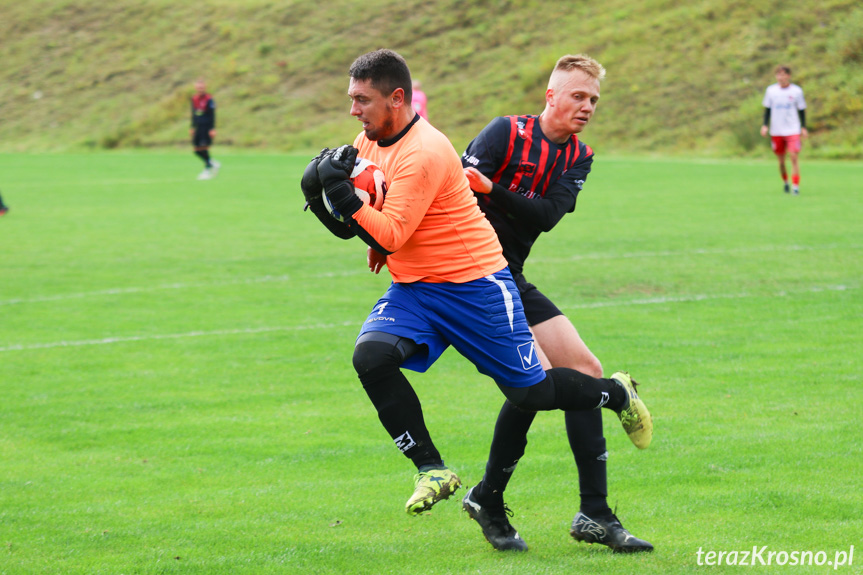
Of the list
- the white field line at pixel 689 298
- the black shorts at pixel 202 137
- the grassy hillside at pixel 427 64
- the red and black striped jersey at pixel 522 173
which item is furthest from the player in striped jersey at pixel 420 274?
the grassy hillside at pixel 427 64

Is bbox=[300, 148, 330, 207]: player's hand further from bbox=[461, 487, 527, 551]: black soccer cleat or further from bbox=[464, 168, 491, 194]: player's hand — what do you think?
bbox=[461, 487, 527, 551]: black soccer cleat

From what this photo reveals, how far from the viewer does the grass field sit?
4.36 m

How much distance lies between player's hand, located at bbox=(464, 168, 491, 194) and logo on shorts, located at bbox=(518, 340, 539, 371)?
749 mm

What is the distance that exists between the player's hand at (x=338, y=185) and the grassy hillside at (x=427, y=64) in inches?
1081

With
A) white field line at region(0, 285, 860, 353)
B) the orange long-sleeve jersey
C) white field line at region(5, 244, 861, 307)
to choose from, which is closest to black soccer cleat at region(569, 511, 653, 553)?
the orange long-sleeve jersey

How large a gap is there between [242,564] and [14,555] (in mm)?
969

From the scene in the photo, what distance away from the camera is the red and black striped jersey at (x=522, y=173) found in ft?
15.5

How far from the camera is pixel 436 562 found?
13.6ft

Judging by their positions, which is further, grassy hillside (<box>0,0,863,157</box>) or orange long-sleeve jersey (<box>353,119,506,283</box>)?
grassy hillside (<box>0,0,863,157</box>)

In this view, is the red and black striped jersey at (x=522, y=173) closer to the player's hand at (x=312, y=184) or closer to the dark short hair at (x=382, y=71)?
the dark short hair at (x=382, y=71)

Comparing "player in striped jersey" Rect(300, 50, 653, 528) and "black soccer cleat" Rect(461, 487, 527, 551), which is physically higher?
"player in striped jersey" Rect(300, 50, 653, 528)

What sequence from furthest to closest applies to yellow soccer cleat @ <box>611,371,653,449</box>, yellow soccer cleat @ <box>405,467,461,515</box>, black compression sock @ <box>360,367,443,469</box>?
yellow soccer cleat @ <box>611,371,653,449</box> → black compression sock @ <box>360,367,443,469</box> → yellow soccer cleat @ <box>405,467,461,515</box>

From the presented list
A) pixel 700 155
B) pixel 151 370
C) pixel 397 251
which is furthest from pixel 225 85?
pixel 397 251

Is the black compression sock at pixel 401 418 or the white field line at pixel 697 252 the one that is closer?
the black compression sock at pixel 401 418
